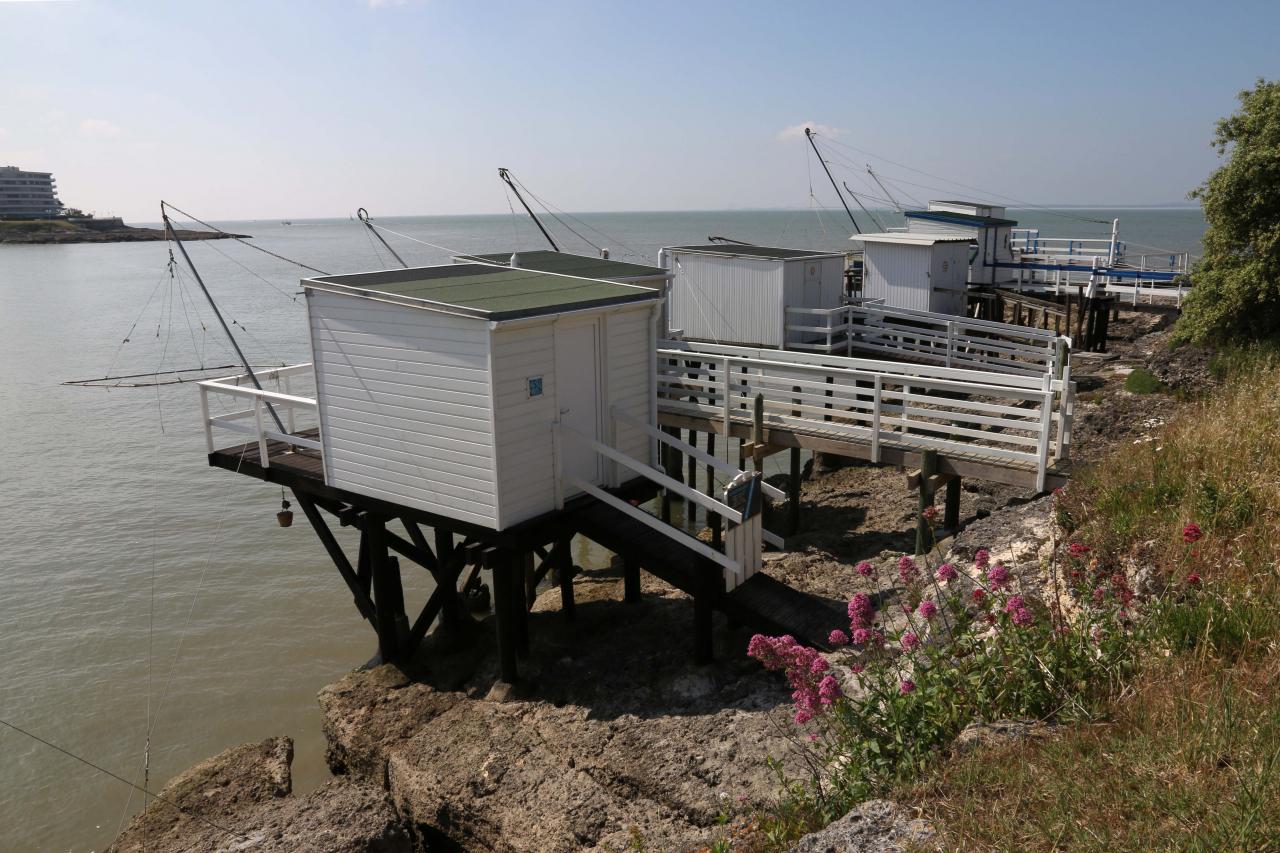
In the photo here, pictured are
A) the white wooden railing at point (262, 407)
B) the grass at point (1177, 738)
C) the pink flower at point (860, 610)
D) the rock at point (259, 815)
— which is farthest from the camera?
the white wooden railing at point (262, 407)

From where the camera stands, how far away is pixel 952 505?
1312 cm

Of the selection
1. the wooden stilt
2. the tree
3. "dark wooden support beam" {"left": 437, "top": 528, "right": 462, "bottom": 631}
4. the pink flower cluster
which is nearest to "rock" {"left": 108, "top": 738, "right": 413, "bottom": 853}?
"dark wooden support beam" {"left": 437, "top": 528, "right": 462, "bottom": 631}

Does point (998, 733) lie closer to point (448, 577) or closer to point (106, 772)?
point (448, 577)

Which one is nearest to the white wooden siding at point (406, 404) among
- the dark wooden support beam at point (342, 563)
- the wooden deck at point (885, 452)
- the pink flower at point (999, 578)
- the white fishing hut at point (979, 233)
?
the dark wooden support beam at point (342, 563)

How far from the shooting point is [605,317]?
1176 cm

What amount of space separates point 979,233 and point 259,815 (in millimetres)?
27540

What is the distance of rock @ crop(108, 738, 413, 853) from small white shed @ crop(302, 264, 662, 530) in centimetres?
333

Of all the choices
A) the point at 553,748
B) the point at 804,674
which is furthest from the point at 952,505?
the point at 804,674

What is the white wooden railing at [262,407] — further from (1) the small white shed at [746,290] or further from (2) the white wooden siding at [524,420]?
(1) the small white shed at [746,290]

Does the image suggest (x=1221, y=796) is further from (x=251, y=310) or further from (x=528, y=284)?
(x=251, y=310)

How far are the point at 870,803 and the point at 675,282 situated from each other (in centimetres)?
1760

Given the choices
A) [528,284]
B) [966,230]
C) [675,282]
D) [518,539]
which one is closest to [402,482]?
[518,539]

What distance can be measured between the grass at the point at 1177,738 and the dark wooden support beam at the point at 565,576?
7.23 meters

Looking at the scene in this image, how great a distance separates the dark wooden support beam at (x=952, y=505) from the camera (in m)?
13.0
